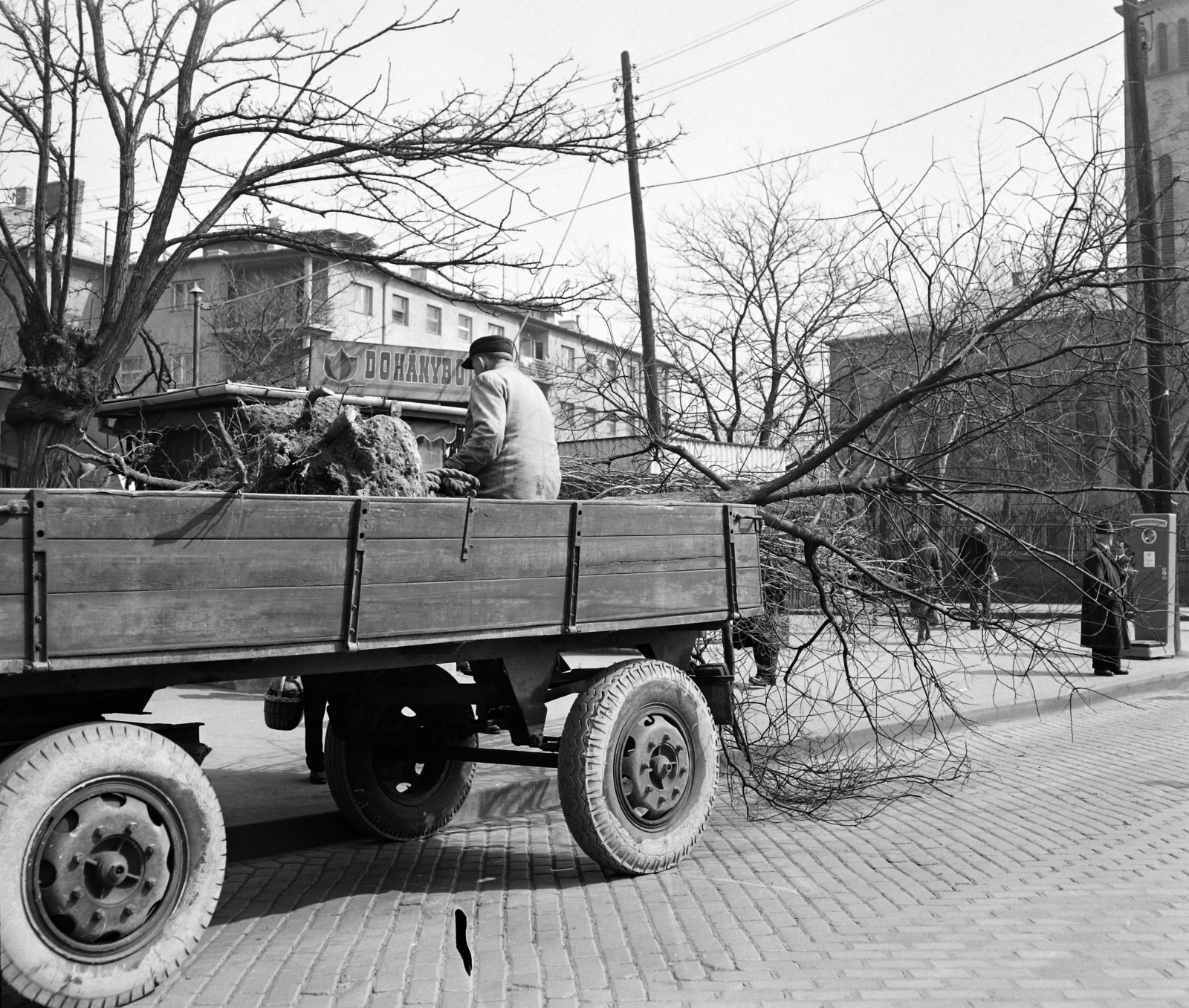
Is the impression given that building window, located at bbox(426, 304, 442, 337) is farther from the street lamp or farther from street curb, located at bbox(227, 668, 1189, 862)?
street curb, located at bbox(227, 668, 1189, 862)

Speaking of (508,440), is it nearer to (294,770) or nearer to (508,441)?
(508,441)

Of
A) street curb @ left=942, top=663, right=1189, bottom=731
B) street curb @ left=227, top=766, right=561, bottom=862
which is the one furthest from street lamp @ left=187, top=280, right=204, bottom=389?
street curb @ left=227, top=766, right=561, bottom=862

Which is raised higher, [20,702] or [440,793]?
[20,702]

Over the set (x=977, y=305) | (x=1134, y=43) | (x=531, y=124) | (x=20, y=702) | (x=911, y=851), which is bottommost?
(x=911, y=851)

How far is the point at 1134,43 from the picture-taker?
51.0 feet

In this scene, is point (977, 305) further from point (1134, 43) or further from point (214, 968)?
point (1134, 43)

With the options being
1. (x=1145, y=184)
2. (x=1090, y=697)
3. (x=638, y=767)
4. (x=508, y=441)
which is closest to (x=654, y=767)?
(x=638, y=767)

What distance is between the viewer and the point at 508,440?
227 inches

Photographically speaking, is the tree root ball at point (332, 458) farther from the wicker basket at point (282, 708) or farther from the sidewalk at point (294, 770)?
the wicker basket at point (282, 708)

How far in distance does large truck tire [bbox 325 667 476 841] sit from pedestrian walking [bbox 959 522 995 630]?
3435mm

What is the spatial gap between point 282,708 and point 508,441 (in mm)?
1771

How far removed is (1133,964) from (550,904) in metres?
2.21

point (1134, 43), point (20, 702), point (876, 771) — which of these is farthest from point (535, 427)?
point (1134, 43)

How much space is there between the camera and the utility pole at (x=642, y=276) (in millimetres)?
9531
